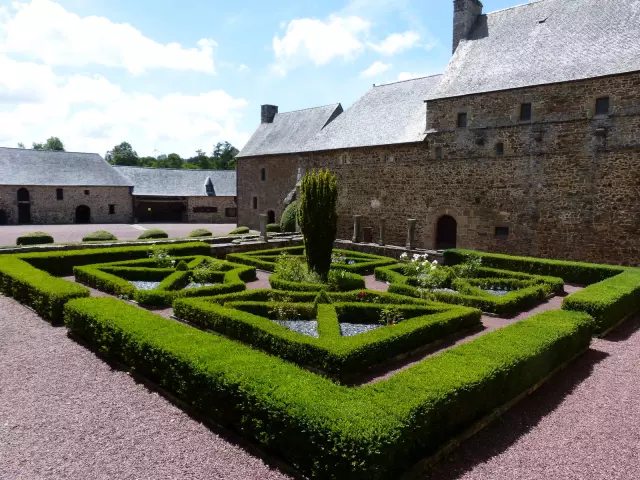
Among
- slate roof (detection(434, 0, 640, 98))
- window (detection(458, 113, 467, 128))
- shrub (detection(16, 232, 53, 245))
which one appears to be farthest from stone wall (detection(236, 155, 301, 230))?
shrub (detection(16, 232, 53, 245))

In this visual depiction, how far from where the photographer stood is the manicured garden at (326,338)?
13.4 ft

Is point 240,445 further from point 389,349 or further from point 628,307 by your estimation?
point 628,307

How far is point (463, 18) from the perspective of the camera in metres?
20.0

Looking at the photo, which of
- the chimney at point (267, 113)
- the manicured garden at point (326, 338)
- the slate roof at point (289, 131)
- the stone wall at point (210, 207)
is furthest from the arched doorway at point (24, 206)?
the manicured garden at point (326, 338)

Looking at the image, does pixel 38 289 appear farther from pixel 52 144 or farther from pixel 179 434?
pixel 52 144

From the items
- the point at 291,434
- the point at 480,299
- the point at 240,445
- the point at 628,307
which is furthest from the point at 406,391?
the point at 628,307

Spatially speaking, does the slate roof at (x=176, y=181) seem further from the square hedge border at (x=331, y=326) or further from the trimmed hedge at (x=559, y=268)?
the square hedge border at (x=331, y=326)

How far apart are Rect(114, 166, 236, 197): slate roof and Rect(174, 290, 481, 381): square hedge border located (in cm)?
3287

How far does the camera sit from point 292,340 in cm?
641

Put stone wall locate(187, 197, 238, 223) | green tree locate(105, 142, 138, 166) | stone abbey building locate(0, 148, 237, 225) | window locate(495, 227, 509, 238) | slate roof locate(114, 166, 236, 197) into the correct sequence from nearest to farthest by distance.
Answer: window locate(495, 227, 509, 238) < stone abbey building locate(0, 148, 237, 225) < slate roof locate(114, 166, 236, 197) < stone wall locate(187, 197, 238, 223) < green tree locate(105, 142, 138, 166)

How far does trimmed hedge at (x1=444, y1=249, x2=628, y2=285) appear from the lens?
12.3m

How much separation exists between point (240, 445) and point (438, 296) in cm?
643

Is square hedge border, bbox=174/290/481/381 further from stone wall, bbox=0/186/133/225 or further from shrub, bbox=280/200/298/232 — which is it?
stone wall, bbox=0/186/133/225

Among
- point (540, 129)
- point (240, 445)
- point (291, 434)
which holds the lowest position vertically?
point (240, 445)
